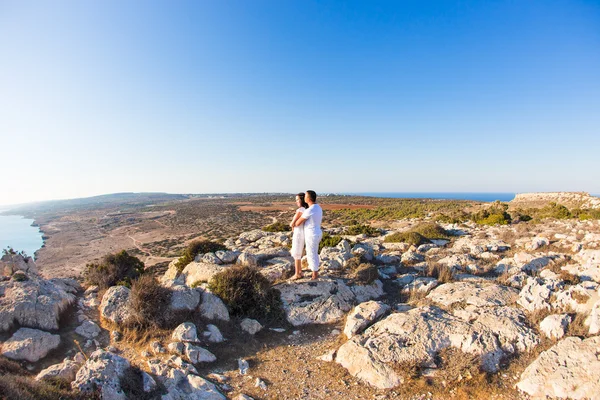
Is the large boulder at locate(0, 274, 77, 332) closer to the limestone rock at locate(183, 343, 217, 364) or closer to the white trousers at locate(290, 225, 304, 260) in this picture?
the limestone rock at locate(183, 343, 217, 364)

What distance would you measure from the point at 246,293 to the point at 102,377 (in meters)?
3.72

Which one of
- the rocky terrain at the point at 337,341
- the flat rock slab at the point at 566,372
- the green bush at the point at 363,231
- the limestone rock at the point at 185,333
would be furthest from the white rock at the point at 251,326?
the green bush at the point at 363,231

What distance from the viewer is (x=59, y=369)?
165 inches

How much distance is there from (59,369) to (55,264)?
37492 mm

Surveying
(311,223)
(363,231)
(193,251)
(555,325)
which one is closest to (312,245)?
(311,223)

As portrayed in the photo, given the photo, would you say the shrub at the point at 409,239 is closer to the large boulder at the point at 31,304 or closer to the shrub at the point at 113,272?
the shrub at the point at 113,272

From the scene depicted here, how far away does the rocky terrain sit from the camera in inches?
169

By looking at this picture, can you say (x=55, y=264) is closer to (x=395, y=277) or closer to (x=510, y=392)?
(x=395, y=277)

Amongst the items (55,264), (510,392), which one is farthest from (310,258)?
(55,264)

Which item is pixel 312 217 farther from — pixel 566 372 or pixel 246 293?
pixel 566 372

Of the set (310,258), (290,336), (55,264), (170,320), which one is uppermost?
(310,258)

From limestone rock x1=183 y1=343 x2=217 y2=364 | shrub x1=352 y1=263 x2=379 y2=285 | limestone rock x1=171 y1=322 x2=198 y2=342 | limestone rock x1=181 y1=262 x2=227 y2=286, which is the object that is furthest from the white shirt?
limestone rock x1=183 y1=343 x2=217 y2=364

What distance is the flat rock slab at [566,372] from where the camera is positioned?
12.8 feet

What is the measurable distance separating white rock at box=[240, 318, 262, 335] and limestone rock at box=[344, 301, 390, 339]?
1.99m
